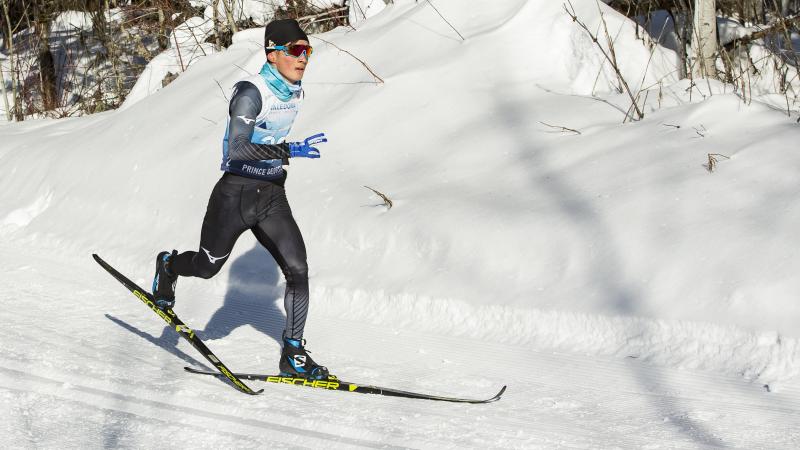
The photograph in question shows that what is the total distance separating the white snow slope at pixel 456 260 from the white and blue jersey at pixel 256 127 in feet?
3.75

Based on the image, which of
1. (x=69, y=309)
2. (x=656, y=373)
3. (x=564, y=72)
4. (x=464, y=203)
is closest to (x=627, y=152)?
(x=464, y=203)

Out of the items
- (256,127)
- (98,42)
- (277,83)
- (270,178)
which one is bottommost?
(98,42)

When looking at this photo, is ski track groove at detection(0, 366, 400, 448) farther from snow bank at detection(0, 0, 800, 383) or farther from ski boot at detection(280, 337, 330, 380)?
snow bank at detection(0, 0, 800, 383)

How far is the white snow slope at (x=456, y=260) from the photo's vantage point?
4129 mm

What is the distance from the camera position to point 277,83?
462 cm

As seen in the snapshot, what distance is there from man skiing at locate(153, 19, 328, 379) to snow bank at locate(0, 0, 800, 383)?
3.84 feet

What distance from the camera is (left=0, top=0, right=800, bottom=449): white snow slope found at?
13.5 feet

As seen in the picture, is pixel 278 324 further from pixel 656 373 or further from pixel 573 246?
pixel 656 373

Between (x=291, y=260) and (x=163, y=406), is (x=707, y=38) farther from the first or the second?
(x=163, y=406)

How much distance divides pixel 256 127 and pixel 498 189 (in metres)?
2.57

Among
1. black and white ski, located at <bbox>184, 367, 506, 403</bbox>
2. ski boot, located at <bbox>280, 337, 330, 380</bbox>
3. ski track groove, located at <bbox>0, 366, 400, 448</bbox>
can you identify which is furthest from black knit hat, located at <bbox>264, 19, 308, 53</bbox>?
ski track groove, located at <bbox>0, 366, 400, 448</bbox>

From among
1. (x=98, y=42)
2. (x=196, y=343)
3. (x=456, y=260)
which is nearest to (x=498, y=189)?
(x=456, y=260)

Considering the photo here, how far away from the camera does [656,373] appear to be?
15.1 ft

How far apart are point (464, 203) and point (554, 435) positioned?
299 cm
